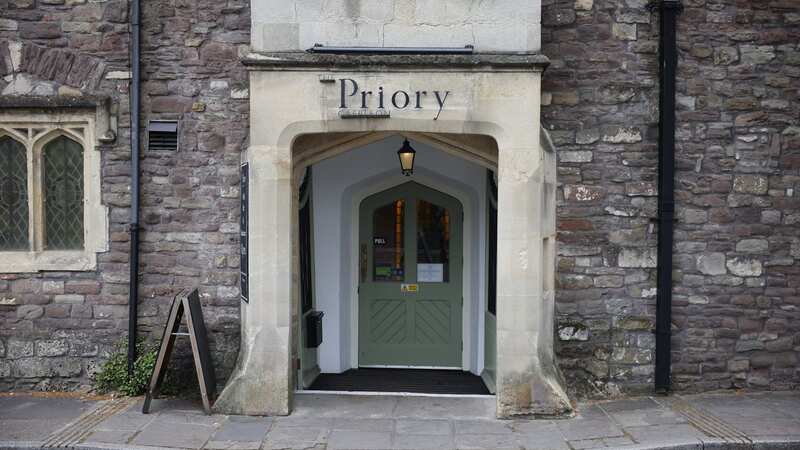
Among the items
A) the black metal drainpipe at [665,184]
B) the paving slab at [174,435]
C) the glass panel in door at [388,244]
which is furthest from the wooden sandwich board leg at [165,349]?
the black metal drainpipe at [665,184]

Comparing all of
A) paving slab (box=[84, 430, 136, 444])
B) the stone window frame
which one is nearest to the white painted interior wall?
the stone window frame

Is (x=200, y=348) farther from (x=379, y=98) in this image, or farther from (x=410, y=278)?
(x=410, y=278)

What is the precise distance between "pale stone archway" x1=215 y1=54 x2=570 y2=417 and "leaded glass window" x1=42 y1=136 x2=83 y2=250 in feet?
6.82

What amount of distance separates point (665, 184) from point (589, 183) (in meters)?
0.73

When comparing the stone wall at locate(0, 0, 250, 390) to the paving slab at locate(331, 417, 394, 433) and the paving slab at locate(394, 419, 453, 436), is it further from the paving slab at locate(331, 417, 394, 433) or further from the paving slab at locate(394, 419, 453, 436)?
the paving slab at locate(394, 419, 453, 436)

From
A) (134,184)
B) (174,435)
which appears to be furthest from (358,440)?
(134,184)

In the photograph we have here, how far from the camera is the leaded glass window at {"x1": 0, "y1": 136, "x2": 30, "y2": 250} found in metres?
6.52

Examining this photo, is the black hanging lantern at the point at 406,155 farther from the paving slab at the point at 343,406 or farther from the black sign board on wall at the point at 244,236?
the paving slab at the point at 343,406

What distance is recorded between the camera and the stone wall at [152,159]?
20.6 feet

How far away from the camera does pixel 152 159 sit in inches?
249

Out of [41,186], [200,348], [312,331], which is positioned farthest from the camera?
[312,331]

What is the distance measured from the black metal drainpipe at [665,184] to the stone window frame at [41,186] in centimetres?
560

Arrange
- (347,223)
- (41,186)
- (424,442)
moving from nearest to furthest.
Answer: (424,442) < (41,186) < (347,223)

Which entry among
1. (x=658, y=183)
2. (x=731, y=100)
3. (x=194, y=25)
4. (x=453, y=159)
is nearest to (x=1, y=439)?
(x=194, y=25)
